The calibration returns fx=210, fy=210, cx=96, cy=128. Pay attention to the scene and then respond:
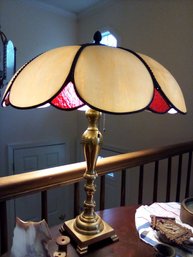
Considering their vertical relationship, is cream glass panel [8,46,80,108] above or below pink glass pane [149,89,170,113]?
above

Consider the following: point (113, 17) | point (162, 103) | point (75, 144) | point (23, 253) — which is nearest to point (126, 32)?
point (113, 17)

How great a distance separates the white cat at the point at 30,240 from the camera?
57cm

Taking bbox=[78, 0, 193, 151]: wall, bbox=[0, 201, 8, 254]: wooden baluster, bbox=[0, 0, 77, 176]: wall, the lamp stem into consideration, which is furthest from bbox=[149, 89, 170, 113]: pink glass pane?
bbox=[0, 0, 77, 176]: wall

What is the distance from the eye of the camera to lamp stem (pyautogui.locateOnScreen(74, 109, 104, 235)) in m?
0.68

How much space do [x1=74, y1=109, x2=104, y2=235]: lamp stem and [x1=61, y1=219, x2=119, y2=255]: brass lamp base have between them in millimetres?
12

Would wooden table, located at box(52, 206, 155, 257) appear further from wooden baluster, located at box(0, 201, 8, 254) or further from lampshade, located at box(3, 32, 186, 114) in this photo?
lampshade, located at box(3, 32, 186, 114)

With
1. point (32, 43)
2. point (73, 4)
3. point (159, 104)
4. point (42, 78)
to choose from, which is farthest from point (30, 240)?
point (73, 4)

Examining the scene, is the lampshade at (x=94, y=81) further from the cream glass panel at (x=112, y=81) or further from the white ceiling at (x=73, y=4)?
the white ceiling at (x=73, y=4)

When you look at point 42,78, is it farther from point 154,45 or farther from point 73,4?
point 73,4

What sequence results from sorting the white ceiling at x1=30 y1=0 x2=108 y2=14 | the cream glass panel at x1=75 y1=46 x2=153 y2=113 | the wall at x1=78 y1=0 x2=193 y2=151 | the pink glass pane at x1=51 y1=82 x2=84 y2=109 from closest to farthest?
the cream glass panel at x1=75 y1=46 x2=153 y2=113 < the pink glass pane at x1=51 y1=82 x2=84 y2=109 < the wall at x1=78 y1=0 x2=193 y2=151 < the white ceiling at x1=30 y1=0 x2=108 y2=14

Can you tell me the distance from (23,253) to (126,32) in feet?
8.32

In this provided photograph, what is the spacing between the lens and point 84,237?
69 cm

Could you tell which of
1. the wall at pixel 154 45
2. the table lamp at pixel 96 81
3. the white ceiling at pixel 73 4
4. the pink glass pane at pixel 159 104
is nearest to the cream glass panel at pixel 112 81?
the table lamp at pixel 96 81

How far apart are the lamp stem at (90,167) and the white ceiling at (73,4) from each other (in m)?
2.62
